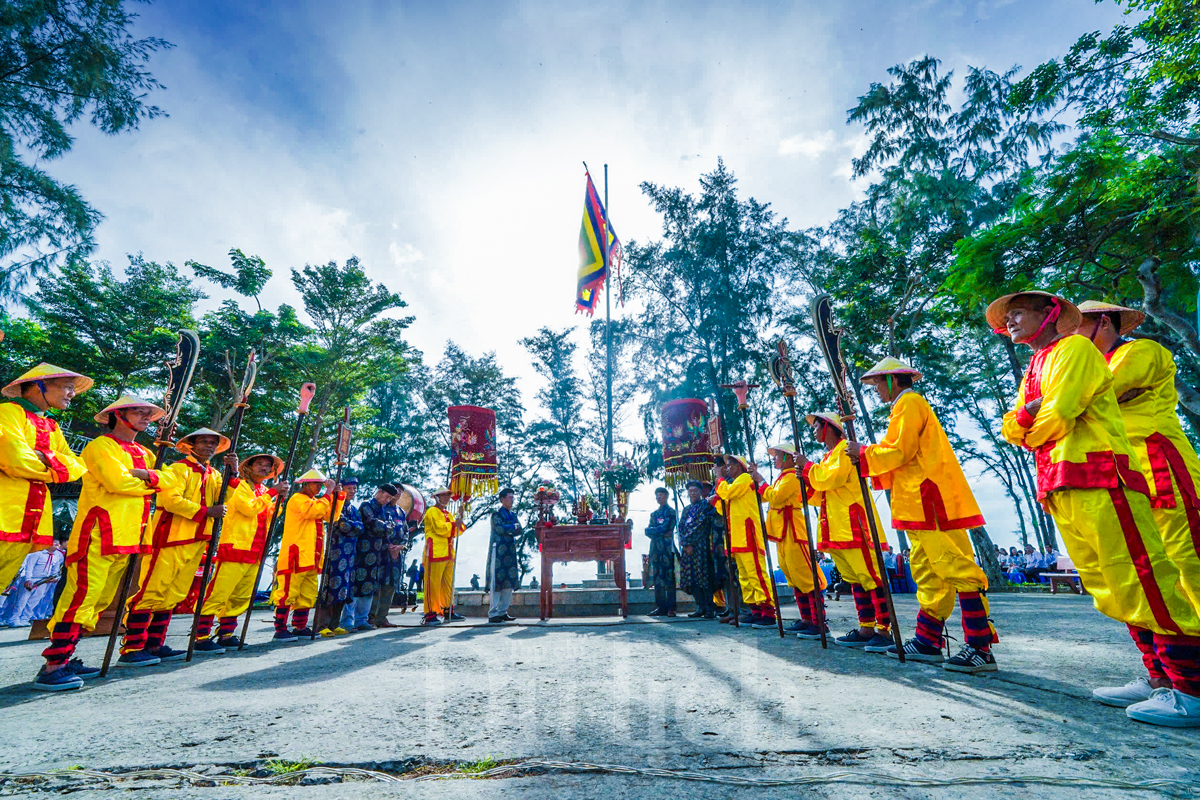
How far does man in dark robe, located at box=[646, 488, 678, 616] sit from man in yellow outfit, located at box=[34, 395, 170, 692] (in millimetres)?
6581

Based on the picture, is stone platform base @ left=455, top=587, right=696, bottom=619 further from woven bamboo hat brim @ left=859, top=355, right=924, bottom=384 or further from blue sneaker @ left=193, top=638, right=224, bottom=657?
woven bamboo hat brim @ left=859, top=355, right=924, bottom=384

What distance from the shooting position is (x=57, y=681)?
3.47 meters

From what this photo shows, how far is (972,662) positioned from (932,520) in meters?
0.86

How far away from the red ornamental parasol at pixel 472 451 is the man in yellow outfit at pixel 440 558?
1630 millimetres

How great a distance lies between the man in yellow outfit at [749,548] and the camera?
619 cm

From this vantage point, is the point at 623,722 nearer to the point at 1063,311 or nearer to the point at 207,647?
the point at 1063,311

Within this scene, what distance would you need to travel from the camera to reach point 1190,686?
7.23ft

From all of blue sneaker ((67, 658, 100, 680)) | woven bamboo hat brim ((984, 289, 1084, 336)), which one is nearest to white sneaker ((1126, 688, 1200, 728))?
woven bamboo hat brim ((984, 289, 1084, 336))

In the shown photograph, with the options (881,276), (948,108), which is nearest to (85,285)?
(881,276)

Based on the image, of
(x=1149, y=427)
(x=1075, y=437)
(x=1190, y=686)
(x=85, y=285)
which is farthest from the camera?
(x=85, y=285)

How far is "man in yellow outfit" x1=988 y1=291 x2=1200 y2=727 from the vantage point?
2.25 metres

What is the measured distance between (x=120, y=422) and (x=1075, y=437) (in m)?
6.52

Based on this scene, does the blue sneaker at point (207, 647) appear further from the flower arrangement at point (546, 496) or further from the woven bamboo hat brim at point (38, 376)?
the flower arrangement at point (546, 496)

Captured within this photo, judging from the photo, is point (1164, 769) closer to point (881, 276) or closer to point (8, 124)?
point (881, 276)
